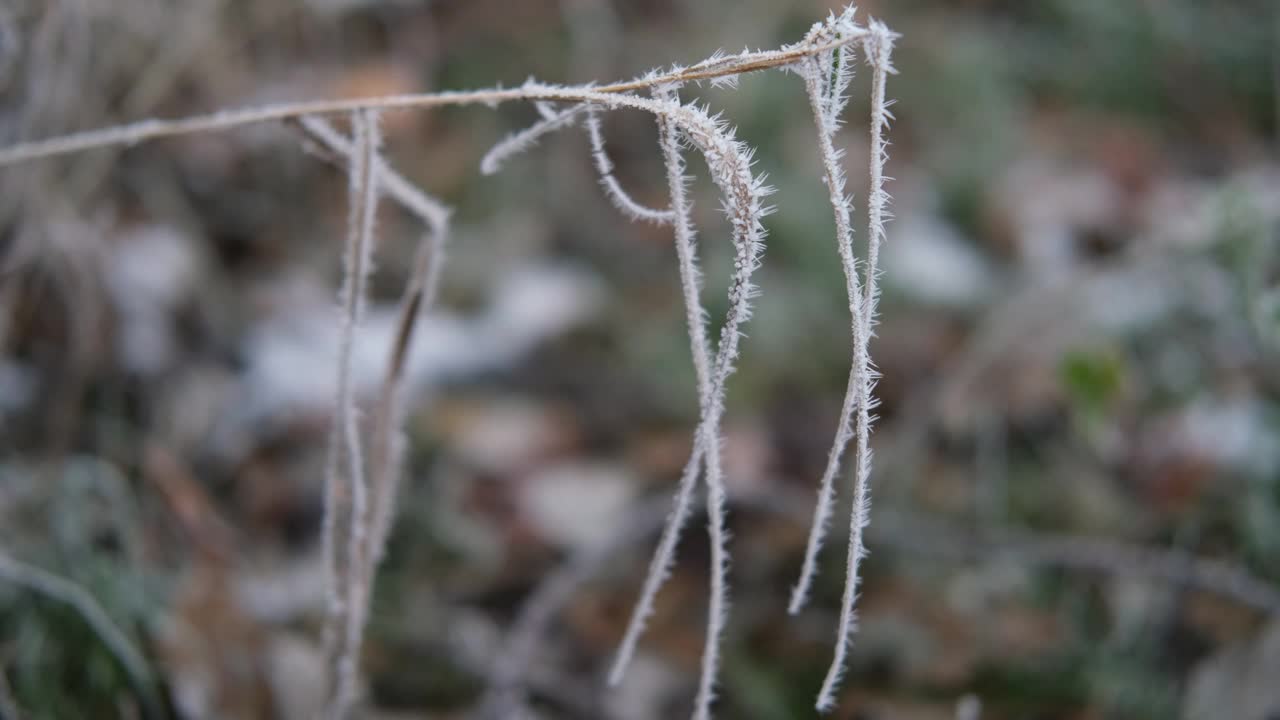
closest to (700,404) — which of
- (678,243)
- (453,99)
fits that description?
(678,243)

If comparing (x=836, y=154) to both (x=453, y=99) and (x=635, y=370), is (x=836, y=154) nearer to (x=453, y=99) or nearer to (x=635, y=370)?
(x=453, y=99)

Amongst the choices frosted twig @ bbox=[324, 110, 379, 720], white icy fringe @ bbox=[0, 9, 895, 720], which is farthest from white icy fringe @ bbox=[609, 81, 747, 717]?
frosted twig @ bbox=[324, 110, 379, 720]

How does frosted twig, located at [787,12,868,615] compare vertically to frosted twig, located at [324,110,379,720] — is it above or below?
above

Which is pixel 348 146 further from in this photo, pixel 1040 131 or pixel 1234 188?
pixel 1040 131

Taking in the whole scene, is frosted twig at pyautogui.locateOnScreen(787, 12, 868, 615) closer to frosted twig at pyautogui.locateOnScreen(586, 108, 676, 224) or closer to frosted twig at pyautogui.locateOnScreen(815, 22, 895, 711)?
frosted twig at pyautogui.locateOnScreen(815, 22, 895, 711)

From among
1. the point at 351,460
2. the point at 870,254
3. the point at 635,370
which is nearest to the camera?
the point at 870,254

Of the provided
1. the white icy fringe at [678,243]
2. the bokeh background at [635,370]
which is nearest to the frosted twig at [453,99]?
the white icy fringe at [678,243]

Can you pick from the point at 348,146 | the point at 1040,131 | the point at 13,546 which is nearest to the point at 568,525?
the point at 13,546

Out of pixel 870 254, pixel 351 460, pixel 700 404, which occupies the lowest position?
pixel 351 460
